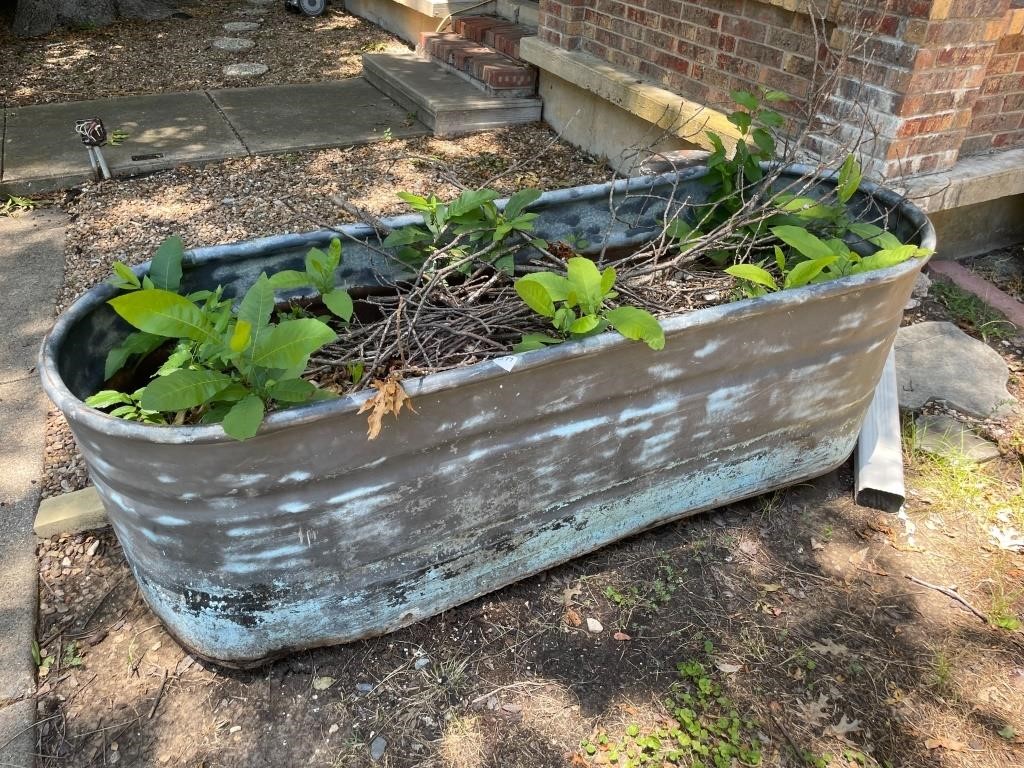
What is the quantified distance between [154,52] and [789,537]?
6.94 metres

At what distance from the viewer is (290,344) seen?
1.42 m

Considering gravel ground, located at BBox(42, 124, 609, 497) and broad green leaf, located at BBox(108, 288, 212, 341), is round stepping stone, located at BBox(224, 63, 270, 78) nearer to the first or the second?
gravel ground, located at BBox(42, 124, 609, 497)

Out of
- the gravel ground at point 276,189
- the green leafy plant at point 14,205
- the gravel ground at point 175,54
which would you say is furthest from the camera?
the gravel ground at point 175,54

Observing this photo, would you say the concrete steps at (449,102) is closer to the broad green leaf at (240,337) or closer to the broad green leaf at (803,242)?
the broad green leaf at (803,242)

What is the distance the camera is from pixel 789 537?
7.69 ft

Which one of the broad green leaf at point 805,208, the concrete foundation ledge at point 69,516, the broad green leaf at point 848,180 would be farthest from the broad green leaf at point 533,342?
the concrete foundation ledge at point 69,516

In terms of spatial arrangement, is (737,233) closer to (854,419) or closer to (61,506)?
(854,419)

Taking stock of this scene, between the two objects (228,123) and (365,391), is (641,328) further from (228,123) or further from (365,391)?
(228,123)

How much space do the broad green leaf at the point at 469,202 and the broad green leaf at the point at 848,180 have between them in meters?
1.04

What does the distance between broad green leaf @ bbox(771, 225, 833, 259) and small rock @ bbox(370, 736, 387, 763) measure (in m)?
1.58

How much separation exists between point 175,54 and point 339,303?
20.7 ft

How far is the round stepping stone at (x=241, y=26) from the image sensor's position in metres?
7.68

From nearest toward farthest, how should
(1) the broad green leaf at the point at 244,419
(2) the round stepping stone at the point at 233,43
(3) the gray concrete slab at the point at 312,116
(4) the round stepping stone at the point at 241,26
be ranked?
(1) the broad green leaf at the point at 244,419 < (3) the gray concrete slab at the point at 312,116 < (2) the round stepping stone at the point at 233,43 < (4) the round stepping stone at the point at 241,26

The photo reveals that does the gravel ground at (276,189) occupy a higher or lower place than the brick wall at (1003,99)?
lower
